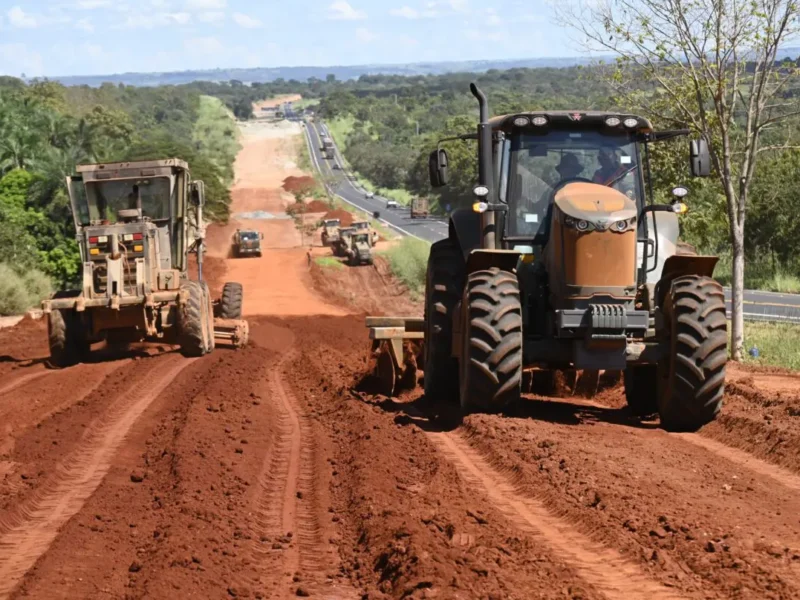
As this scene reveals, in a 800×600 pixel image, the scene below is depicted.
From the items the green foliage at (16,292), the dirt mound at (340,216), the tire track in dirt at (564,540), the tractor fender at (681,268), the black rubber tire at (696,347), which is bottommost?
the dirt mound at (340,216)

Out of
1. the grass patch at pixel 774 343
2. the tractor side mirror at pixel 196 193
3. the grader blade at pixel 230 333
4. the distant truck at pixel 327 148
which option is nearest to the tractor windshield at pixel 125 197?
the tractor side mirror at pixel 196 193

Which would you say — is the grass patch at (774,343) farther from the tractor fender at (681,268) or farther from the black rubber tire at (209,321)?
the black rubber tire at (209,321)

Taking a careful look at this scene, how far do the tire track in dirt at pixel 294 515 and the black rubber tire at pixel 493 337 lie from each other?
1.63 m

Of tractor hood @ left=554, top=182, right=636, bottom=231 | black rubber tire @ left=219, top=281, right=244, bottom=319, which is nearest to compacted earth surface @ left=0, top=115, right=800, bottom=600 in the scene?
tractor hood @ left=554, top=182, right=636, bottom=231

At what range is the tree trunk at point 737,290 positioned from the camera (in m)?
16.7

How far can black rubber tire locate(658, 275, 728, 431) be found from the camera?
943cm

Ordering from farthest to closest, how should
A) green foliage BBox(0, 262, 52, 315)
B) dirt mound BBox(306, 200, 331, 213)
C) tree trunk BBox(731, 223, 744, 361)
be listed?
dirt mound BBox(306, 200, 331, 213), green foliage BBox(0, 262, 52, 315), tree trunk BBox(731, 223, 744, 361)

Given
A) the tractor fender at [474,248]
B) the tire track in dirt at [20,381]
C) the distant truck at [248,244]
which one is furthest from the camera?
the distant truck at [248,244]

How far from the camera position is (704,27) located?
52.3 ft

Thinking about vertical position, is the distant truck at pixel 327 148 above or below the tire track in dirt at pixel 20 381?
above

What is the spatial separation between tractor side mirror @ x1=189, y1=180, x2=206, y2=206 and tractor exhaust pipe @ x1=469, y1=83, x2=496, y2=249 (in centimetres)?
925

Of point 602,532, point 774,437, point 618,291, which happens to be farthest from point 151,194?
point 602,532

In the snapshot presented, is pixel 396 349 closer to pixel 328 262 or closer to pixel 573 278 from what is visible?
pixel 573 278

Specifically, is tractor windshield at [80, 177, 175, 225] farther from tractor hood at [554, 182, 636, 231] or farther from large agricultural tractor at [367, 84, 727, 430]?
tractor hood at [554, 182, 636, 231]
